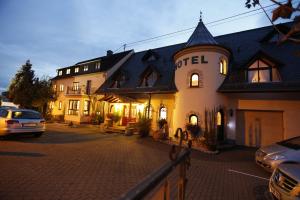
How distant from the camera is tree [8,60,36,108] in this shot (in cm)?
2422

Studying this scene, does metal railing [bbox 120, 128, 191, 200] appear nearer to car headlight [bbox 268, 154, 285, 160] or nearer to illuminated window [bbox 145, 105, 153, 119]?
car headlight [bbox 268, 154, 285, 160]

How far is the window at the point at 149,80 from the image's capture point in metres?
17.6

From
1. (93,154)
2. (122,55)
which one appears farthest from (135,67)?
(93,154)

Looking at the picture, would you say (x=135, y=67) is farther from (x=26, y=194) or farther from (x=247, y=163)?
(x=26, y=194)

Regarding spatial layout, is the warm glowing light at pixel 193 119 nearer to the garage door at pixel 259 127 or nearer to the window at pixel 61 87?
the garage door at pixel 259 127

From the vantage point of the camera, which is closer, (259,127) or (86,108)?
(259,127)

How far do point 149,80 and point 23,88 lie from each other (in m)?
18.4

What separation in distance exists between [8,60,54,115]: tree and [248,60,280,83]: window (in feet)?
81.6

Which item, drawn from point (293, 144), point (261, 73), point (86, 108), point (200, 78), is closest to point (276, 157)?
point (293, 144)

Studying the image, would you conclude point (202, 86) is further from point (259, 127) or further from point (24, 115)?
point (24, 115)

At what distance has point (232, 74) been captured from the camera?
1384cm

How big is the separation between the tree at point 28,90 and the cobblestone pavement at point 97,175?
18.2m

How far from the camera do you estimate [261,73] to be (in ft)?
41.8

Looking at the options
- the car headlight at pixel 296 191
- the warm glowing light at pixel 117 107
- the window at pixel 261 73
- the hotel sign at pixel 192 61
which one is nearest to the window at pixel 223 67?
the hotel sign at pixel 192 61
